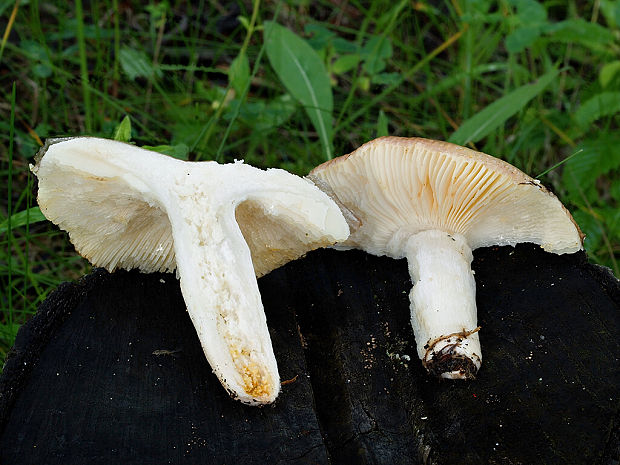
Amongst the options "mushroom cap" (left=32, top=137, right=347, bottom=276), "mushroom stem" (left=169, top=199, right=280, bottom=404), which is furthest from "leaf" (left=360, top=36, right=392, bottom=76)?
"mushroom stem" (left=169, top=199, right=280, bottom=404)

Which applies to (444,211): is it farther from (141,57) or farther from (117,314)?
(141,57)

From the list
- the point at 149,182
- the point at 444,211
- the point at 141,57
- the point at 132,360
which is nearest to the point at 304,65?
the point at 141,57

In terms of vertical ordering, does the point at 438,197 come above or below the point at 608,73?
above

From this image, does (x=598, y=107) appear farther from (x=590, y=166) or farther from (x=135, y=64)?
(x=135, y=64)

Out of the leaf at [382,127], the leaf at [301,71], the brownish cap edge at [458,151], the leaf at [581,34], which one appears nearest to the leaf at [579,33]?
the leaf at [581,34]

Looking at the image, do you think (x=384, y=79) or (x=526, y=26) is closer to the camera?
(x=526, y=26)

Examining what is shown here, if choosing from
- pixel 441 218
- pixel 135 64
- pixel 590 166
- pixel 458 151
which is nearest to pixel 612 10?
pixel 590 166
